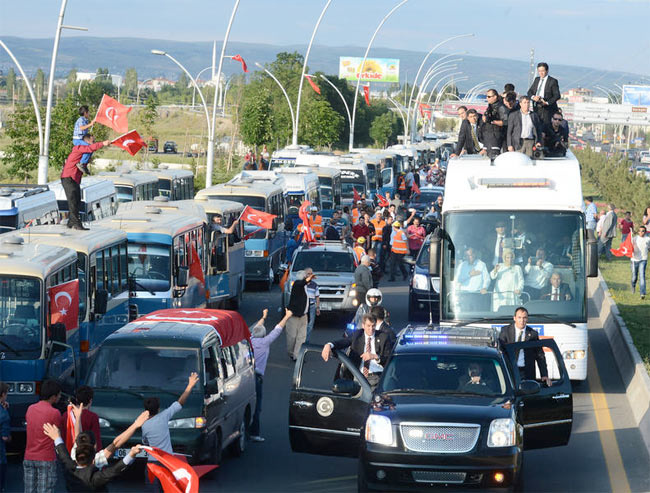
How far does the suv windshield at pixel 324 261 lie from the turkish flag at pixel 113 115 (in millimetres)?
5512

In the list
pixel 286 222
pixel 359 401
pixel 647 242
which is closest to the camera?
pixel 359 401

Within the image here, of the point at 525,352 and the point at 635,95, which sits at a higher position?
the point at 635,95

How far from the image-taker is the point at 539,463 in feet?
44.3

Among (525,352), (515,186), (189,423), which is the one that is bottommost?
(189,423)

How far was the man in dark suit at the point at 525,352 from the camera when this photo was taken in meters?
13.7

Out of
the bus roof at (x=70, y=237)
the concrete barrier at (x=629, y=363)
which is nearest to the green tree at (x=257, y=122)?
the concrete barrier at (x=629, y=363)

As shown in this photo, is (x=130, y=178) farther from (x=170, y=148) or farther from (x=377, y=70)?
(x=377, y=70)

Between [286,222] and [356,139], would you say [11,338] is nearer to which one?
[286,222]

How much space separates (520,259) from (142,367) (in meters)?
7.03

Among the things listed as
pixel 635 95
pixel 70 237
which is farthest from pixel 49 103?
pixel 635 95

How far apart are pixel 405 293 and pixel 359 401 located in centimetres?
2036

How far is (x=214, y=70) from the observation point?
4512 cm

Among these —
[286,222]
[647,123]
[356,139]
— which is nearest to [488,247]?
[286,222]

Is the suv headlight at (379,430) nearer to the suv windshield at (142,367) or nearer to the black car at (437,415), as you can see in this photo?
the black car at (437,415)
